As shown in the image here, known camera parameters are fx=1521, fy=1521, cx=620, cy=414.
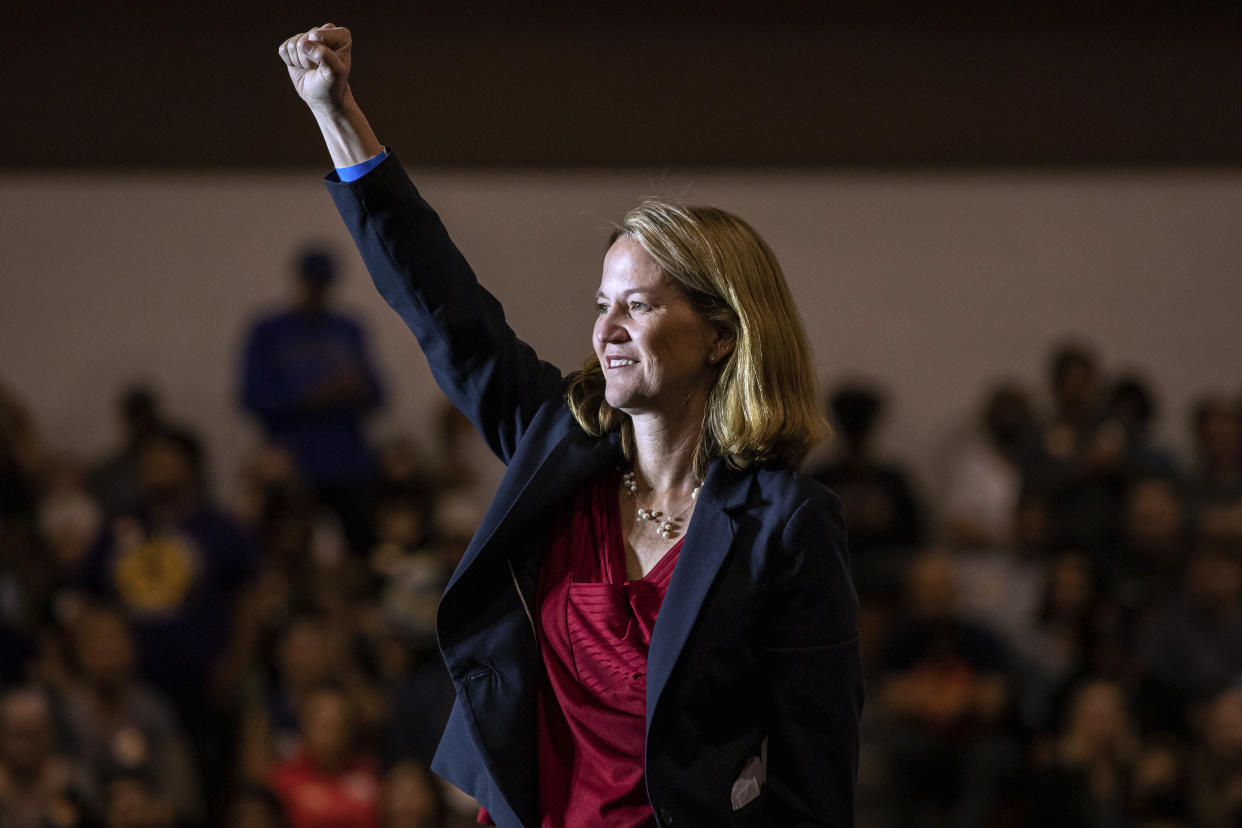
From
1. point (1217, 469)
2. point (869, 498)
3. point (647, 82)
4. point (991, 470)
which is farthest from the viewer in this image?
point (647, 82)

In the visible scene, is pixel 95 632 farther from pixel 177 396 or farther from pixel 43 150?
pixel 43 150

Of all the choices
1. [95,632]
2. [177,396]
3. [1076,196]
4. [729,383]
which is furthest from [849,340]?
[729,383]

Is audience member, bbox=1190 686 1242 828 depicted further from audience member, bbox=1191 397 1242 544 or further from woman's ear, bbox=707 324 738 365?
woman's ear, bbox=707 324 738 365

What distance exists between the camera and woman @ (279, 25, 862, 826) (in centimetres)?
135

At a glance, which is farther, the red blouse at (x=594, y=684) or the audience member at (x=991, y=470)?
the audience member at (x=991, y=470)

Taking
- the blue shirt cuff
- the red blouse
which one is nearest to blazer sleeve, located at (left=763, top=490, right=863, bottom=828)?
the red blouse

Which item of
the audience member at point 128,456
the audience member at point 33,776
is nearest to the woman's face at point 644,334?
the audience member at point 33,776

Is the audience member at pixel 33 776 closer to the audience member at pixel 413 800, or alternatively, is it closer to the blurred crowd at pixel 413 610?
the blurred crowd at pixel 413 610

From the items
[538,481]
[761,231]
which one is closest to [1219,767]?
[761,231]

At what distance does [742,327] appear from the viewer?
1.40 metres

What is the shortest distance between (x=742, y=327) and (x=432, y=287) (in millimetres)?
288

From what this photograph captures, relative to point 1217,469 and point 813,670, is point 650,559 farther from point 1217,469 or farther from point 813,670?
point 1217,469

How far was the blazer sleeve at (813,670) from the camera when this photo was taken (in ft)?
4.44

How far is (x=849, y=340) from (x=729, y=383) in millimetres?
4007
